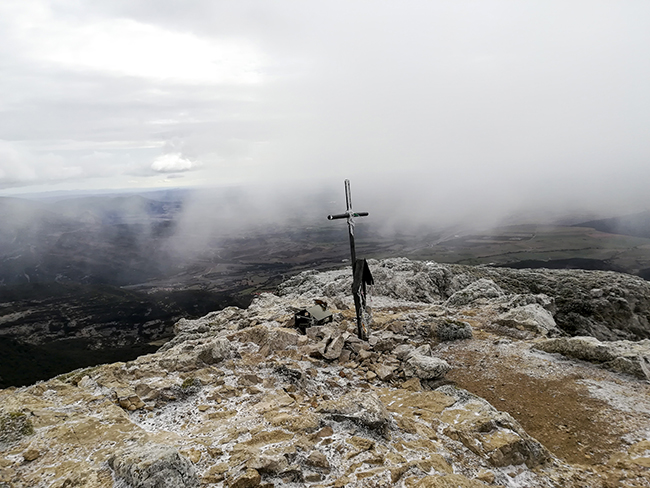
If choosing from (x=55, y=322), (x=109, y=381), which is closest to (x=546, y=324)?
(x=109, y=381)

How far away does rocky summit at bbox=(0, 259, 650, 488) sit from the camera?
7426 millimetres

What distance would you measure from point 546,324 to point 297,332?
16.5m

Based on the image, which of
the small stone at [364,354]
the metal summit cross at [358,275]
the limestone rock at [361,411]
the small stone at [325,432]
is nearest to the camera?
the small stone at [325,432]

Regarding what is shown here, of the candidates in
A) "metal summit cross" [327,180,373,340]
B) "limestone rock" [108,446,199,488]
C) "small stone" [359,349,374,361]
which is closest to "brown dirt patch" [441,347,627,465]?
"small stone" [359,349,374,361]

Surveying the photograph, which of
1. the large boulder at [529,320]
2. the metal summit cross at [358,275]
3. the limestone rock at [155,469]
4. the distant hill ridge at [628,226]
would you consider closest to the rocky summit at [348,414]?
the limestone rock at [155,469]

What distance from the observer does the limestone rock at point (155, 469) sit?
646 cm

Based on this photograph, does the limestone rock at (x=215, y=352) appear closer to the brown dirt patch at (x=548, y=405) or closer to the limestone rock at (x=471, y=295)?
the brown dirt patch at (x=548, y=405)

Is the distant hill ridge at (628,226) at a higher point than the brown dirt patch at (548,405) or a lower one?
lower

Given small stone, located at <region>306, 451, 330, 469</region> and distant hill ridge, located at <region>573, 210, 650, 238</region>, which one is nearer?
small stone, located at <region>306, 451, 330, 469</region>

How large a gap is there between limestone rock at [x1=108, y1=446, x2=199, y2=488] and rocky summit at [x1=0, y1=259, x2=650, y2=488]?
0.02 metres

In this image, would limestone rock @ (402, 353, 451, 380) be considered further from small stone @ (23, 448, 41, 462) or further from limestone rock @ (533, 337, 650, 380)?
small stone @ (23, 448, 41, 462)

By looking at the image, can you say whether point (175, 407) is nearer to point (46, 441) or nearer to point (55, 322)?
point (46, 441)

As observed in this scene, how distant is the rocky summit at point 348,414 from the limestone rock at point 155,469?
0.02 metres

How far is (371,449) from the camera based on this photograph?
8.33 metres
